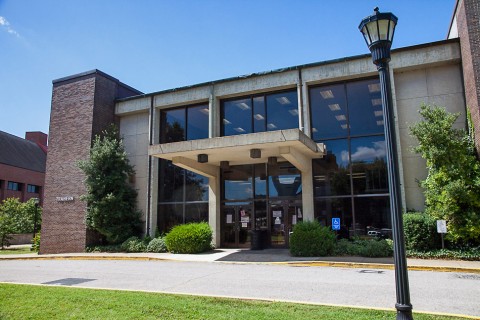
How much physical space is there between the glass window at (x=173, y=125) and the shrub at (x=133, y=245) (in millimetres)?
6344

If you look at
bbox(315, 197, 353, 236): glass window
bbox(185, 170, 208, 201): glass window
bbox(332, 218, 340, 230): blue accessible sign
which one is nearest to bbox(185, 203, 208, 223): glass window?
bbox(185, 170, 208, 201): glass window

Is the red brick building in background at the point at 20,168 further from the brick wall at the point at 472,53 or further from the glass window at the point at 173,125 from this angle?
the brick wall at the point at 472,53

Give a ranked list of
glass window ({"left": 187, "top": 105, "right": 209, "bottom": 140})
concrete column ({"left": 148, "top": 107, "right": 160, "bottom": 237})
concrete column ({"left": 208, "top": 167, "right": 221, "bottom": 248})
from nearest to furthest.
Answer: concrete column ({"left": 208, "top": 167, "right": 221, "bottom": 248})
concrete column ({"left": 148, "top": 107, "right": 160, "bottom": 237})
glass window ({"left": 187, "top": 105, "right": 209, "bottom": 140})

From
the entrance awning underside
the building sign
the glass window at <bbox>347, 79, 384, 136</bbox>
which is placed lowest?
the building sign

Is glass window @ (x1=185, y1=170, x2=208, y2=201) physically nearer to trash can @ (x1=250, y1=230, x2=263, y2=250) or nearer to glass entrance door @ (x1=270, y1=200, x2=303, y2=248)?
trash can @ (x1=250, y1=230, x2=263, y2=250)

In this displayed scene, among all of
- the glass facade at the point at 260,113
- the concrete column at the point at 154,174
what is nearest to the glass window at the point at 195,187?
the concrete column at the point at 154,174

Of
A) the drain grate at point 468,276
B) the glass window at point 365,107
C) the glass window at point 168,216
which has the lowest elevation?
the drain grate at point 468,276

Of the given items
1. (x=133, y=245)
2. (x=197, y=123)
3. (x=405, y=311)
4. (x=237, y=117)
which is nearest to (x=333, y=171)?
(x=237, y=117)

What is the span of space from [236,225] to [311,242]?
5.78 m

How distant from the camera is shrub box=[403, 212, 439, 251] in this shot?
1455cm

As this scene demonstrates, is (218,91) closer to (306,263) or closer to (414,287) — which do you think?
(306,263)

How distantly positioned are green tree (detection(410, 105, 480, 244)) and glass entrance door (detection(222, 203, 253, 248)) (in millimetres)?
8885

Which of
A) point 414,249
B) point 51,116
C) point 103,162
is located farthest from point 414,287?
point 51,116

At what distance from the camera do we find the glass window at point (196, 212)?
69.3 feet
